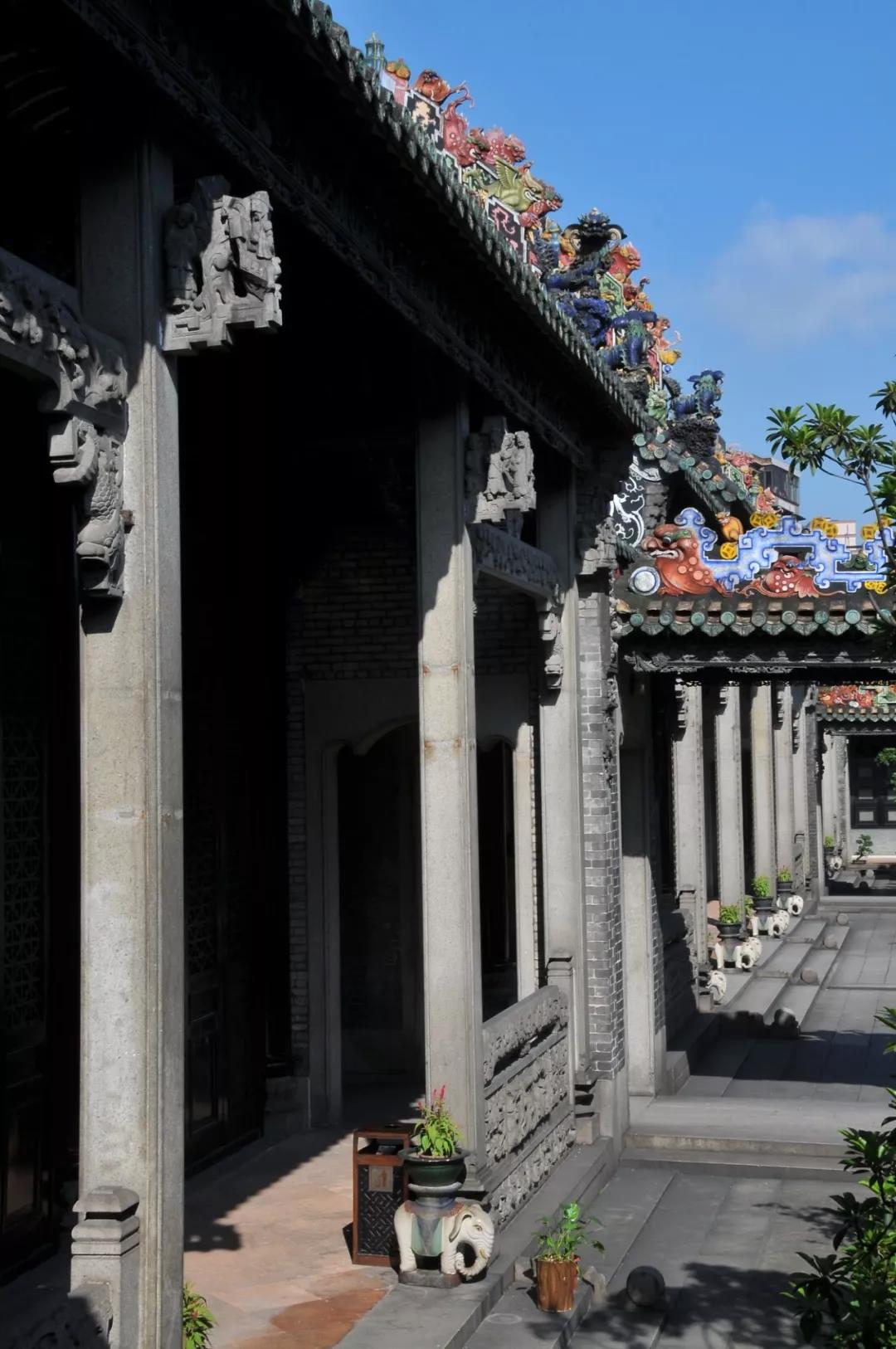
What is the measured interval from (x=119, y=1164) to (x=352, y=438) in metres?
6.18

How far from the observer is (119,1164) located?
5.56m

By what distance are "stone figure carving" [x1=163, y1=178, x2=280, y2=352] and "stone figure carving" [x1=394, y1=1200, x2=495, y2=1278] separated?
5036 millimetres

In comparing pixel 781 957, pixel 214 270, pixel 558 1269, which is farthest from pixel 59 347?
pixel 781 957

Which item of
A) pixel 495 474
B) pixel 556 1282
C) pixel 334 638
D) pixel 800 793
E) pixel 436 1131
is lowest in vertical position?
pixel 556 1282

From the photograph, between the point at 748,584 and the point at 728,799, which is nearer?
the point at 748,584

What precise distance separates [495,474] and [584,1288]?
183 inches

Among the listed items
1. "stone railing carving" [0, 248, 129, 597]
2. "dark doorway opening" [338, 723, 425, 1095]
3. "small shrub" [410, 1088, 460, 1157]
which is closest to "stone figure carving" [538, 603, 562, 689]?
"dark doorway opening" [338, 723, 425, 1095]

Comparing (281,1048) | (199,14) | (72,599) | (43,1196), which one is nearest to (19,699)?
Result: (72,599)

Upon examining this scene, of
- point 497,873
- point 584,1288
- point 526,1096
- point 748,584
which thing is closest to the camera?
point 584,1288

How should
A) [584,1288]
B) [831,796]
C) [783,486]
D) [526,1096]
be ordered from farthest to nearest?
1. [783,486]
2. [831,796]
3. [526,1096]
4. [584,1288]

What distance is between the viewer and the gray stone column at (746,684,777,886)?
2823 cm

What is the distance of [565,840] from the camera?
39.9ft

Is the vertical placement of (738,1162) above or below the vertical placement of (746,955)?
below

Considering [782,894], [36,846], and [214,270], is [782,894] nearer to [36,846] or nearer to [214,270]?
[36,846]
